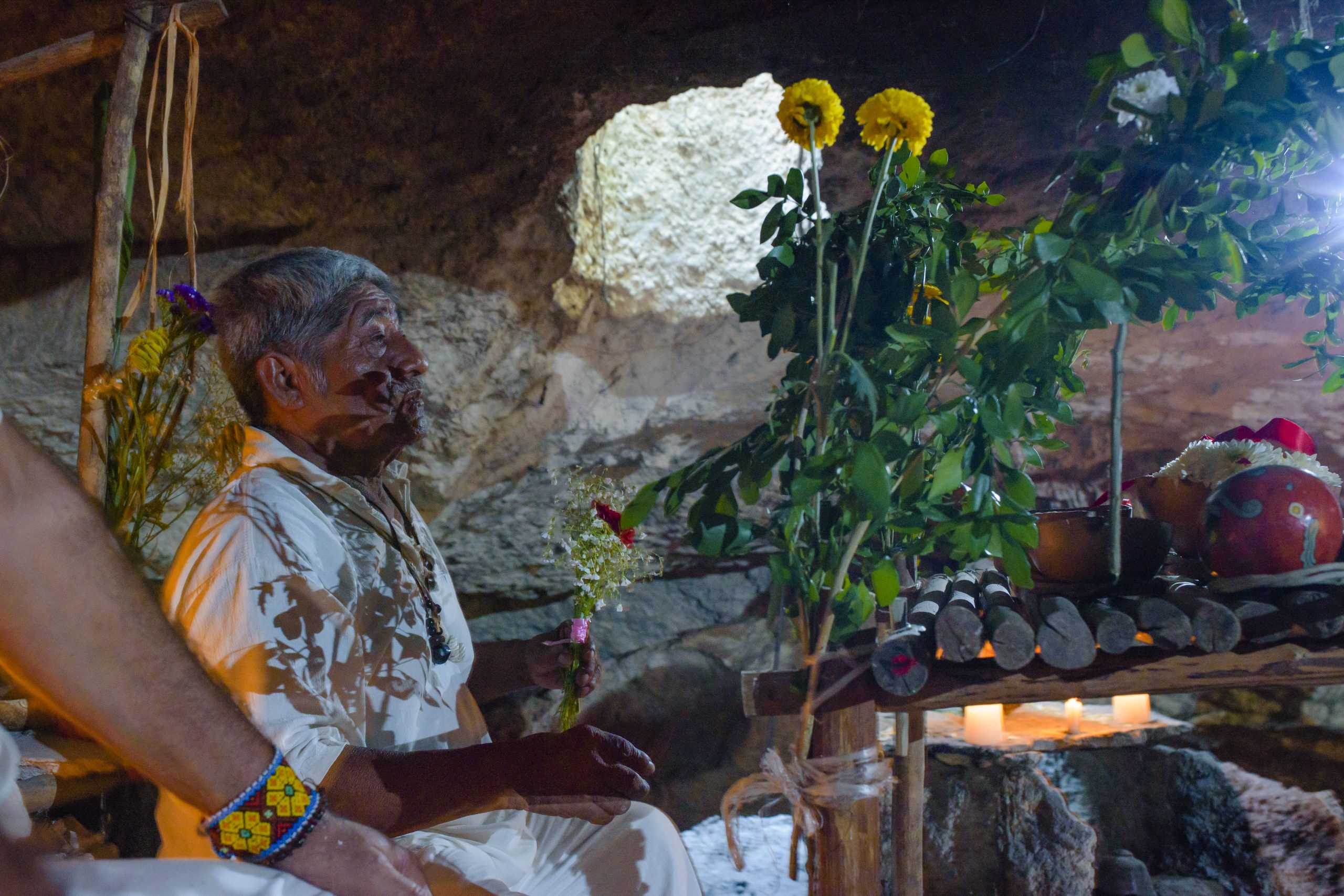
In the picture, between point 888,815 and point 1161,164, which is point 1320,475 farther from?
point 888,815

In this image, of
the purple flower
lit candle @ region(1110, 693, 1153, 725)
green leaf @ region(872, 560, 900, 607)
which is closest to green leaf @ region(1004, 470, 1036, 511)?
green leaf @ region(872, 560, 900, 607)

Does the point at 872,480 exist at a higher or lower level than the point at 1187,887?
higher

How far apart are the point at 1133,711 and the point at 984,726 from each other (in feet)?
3.37

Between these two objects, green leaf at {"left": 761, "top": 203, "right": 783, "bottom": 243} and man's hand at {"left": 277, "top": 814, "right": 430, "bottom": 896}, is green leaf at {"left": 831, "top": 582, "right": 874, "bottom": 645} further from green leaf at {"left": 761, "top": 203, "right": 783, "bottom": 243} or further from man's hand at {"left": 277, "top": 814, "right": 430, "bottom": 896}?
man's hand at {"left": 277, "top": 814, "right": 430, "bottom": 896}

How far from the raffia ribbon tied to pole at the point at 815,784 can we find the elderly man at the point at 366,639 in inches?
7.2

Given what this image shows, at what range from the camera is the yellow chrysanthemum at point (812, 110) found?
56.9 inches

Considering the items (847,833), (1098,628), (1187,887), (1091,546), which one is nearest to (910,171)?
(1091,546)

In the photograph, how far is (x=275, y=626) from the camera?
139cm

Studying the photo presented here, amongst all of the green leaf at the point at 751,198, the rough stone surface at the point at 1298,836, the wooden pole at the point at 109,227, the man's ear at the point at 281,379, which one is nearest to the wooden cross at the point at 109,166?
the wooden pole at the point at 109,227

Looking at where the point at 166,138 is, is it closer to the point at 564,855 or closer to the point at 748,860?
the point at 564,855

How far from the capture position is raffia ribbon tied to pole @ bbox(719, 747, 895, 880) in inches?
64.8

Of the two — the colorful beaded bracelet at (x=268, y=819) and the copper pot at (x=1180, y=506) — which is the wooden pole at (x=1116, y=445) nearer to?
the copper pot at (x=1180, y=506)

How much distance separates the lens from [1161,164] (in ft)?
4.45

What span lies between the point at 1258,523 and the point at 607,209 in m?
2.86
